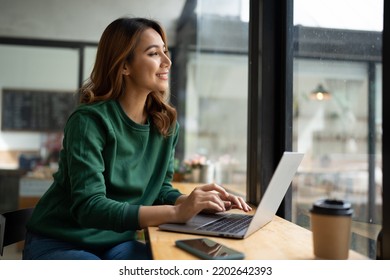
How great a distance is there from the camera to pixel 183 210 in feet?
3.47

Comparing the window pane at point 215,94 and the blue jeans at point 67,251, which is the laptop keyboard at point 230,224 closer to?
the blue jeans at point 67,251

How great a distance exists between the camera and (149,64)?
1.33 metres

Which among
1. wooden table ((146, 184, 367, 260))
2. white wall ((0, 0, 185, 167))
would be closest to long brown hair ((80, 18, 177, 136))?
wooden table ((146, 184, 367, 260))

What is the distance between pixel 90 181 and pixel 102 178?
36mm

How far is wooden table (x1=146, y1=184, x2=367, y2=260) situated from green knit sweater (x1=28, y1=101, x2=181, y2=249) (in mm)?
128

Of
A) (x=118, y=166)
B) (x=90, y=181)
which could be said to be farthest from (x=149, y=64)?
(x=90, y=181)

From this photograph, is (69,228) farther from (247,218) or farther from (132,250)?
(247,218)

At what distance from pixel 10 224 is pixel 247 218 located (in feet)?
2.23

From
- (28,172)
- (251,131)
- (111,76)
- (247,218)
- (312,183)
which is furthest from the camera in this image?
(28,172)

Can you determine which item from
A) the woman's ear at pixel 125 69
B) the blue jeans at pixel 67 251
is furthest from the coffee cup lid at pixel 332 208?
the woman's ear at pixel 125 69

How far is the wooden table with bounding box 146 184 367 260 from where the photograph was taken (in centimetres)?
84

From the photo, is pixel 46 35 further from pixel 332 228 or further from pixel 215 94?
pixel 332 228

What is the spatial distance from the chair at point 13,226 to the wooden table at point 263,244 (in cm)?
43
